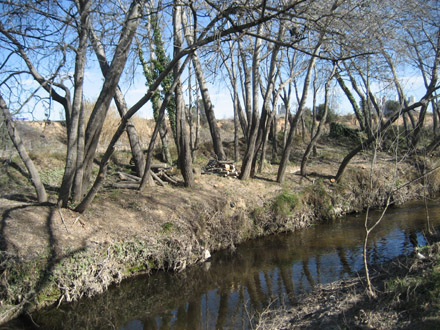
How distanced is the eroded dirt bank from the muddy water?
1.19 feet

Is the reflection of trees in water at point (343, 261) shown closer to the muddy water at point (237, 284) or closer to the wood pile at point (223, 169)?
the muddy water at point (237, 284)

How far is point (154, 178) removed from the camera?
12.1 m

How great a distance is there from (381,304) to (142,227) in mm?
5689

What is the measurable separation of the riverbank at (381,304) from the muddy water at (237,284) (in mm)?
737

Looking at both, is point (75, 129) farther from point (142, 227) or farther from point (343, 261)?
point (343, 261)

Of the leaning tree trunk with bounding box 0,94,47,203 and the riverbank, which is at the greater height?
the leaning tree trunk with bounding box 0,94,47,203

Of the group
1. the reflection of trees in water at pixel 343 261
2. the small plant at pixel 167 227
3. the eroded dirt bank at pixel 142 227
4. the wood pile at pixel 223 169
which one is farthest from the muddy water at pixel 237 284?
the wood pile at pixel 223 169

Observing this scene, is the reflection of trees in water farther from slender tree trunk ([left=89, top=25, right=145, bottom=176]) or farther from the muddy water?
slender tree trunk ([left=89, top=25, right=145, bottom=176])

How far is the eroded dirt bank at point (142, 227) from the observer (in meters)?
7.20

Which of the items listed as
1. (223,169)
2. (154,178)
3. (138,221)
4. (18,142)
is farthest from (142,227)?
(223,169)

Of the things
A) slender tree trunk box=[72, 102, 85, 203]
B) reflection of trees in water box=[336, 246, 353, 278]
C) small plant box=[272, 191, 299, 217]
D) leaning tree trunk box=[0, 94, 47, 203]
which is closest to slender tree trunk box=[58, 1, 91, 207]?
slender tree trunk box=[72, 102, 85, 203]

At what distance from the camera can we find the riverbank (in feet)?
15.5

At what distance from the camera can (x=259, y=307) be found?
6711 mm

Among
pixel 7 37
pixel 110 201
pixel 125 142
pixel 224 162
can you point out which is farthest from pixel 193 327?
pixel 125 142
